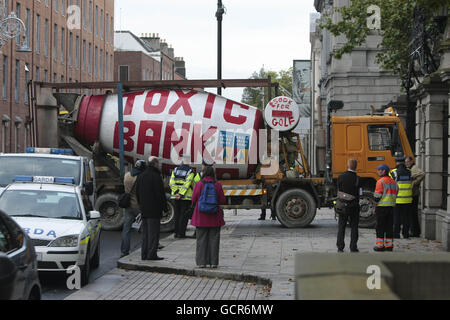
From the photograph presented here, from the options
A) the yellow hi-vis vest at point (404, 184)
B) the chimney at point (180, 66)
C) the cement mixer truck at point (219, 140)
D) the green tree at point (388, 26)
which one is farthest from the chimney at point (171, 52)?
the yellow hi-vis vest at point (404, 184)

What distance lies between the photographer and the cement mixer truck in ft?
69.3

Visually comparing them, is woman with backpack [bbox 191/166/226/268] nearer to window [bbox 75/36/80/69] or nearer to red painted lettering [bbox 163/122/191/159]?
red painted lettering [bbox 163/122/191/159]

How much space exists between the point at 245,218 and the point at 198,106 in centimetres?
663

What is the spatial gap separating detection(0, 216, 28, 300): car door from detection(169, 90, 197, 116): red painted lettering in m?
13.9

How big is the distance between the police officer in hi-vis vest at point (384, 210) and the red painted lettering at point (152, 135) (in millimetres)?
7371

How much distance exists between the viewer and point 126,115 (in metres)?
21.5

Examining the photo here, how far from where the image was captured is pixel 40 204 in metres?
12.6

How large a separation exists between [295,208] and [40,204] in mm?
10011

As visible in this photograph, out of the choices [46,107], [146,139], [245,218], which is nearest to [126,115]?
[146,139]

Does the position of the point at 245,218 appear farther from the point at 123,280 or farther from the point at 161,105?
the point at 123,280

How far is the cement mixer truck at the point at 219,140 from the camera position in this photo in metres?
21.1

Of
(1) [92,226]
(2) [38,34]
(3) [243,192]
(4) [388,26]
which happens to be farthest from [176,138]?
(2) [38,34]

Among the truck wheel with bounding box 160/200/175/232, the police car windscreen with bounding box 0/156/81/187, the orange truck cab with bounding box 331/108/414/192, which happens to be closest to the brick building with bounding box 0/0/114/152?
the truck wheel with bounding box 160/200/175/232

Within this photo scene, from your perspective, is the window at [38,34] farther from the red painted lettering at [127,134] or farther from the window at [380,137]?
the window at [380,137]
